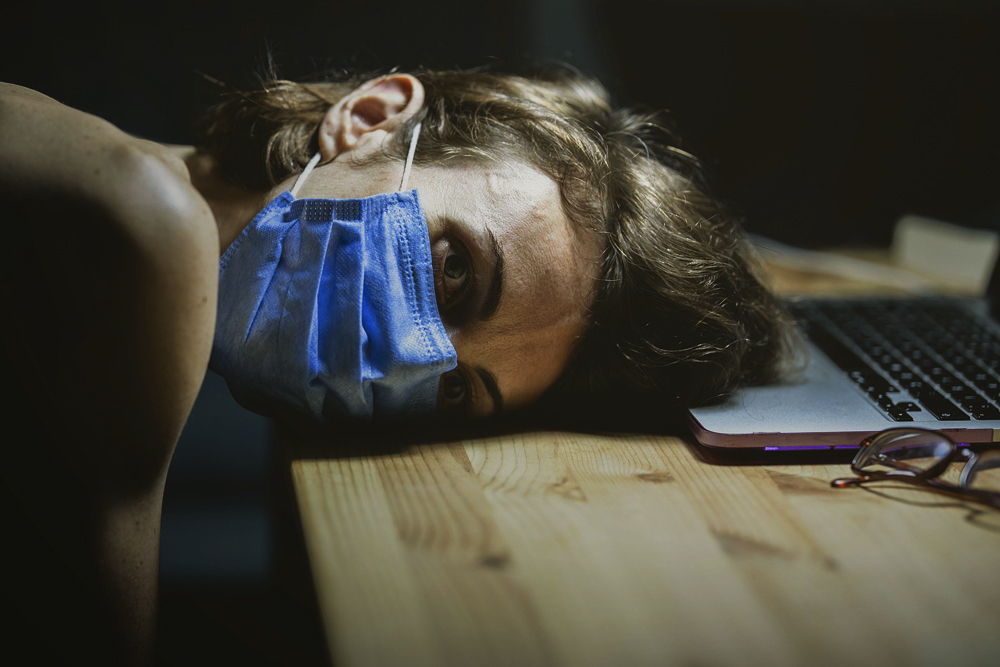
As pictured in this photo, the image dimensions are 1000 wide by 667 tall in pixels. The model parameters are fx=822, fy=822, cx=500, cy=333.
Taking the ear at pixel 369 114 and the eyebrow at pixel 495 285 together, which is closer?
the eyebrow at pixel 495 285

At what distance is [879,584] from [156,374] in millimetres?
571

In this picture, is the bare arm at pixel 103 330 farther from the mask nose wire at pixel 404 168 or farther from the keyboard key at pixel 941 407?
the keyboard key at pixel 941 407

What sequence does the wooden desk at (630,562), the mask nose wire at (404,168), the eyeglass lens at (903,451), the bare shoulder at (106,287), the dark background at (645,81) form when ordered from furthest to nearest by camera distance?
1. the dark background at (645,81)
2. the mask nose wire at (404,168)
3. the eyeglass lens at (903,451)
4. the bare shoulder at (106,287)
5. the wooden desk at (630,562)

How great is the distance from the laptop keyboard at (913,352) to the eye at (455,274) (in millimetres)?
457

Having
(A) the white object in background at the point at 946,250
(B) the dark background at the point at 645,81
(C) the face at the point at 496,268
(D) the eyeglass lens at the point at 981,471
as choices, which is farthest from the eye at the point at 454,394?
(A) the white object in background at the point at 946,250

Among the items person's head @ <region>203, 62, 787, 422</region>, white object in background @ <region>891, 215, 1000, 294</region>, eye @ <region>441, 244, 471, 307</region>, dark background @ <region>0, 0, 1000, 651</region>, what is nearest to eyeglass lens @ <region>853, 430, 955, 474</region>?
person's head @ <region>203, 62, 787, 422</region>

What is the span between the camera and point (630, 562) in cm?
61

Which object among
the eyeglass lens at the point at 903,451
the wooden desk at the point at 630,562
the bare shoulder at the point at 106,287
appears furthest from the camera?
the eyeglass lens at the point at 903,451

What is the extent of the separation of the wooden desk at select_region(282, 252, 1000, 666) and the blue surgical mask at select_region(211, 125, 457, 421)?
0.06 meters

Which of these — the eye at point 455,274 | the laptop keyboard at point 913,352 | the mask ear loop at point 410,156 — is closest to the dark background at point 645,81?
the laptop keyboard at point 913,352

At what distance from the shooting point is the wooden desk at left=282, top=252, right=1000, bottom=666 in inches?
20.4

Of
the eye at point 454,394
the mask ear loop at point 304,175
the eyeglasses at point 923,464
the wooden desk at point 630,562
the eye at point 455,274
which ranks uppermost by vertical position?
the mask ear loop at point 304,175

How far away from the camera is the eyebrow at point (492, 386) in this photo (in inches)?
32.9

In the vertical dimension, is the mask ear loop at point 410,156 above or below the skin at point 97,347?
above
